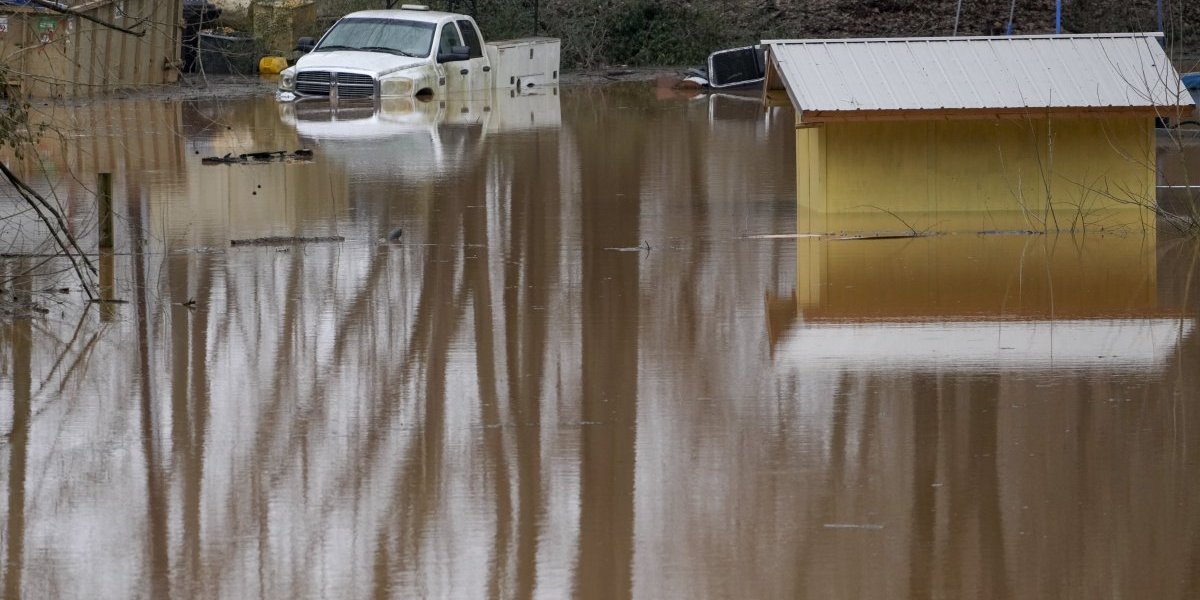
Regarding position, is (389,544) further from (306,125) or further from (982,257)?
(306,125)

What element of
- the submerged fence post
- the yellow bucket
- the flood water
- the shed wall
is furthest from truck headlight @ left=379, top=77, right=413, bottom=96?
the submerged fence post

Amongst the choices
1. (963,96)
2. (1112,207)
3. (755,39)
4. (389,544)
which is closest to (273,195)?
(963,96)

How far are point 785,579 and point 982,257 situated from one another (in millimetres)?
6471

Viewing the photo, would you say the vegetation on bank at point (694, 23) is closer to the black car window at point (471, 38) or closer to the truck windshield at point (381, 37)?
the black car window at point (471, 38)

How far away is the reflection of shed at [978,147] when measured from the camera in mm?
13234

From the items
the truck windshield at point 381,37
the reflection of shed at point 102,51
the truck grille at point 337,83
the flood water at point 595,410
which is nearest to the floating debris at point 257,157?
the flood water at point 595,410

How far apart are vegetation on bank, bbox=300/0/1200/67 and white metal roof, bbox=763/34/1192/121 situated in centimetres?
2223

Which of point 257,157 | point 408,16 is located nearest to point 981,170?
point 257,157

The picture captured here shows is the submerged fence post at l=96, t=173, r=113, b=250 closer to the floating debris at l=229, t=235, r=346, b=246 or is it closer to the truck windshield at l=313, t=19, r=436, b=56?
the floating debris at l=229, t=235, r=346, b=246

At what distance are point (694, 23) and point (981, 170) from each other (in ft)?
83.9

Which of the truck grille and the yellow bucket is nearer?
the truck grille

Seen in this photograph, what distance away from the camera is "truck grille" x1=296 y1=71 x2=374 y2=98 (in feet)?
85.1

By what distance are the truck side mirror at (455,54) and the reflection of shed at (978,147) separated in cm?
1410

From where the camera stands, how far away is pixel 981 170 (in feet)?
44.3
